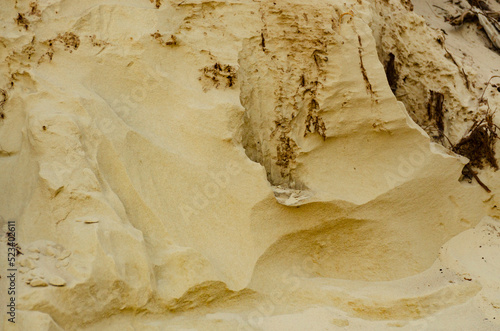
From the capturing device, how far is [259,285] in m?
2.86

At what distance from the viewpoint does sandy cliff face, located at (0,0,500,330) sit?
104 inches

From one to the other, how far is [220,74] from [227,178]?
62 cm

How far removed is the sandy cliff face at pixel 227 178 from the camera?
264 centimetres

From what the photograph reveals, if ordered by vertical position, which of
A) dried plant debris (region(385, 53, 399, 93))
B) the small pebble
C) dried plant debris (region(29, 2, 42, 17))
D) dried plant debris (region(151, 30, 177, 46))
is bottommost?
the small pebble

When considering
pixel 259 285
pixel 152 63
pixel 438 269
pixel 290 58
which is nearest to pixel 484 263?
pixel 438 269

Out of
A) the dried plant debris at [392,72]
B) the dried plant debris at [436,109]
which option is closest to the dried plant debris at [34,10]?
the dried plant debris at [392,72]

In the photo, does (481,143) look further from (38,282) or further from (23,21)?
(23,21)

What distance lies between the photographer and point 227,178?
2.94 m

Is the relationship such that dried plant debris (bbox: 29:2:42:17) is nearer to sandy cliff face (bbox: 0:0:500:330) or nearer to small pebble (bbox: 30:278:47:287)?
sandy cliff face (bbox: 0:0:500:330)

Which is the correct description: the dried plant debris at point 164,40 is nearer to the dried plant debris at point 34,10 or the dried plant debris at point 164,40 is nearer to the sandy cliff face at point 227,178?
the sandy cliff face at point 227,178

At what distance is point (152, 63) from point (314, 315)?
66.2 inches

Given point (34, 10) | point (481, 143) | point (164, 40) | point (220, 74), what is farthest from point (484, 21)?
point (34, 10)

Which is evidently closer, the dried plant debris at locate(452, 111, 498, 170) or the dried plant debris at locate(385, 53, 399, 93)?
the dried plant debris at locate(452, 111, 498, 170)

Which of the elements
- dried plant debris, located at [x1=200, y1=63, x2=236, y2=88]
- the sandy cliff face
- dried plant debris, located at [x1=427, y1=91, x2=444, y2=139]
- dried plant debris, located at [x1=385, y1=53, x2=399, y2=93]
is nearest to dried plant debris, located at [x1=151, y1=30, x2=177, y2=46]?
the sandy cliff face
